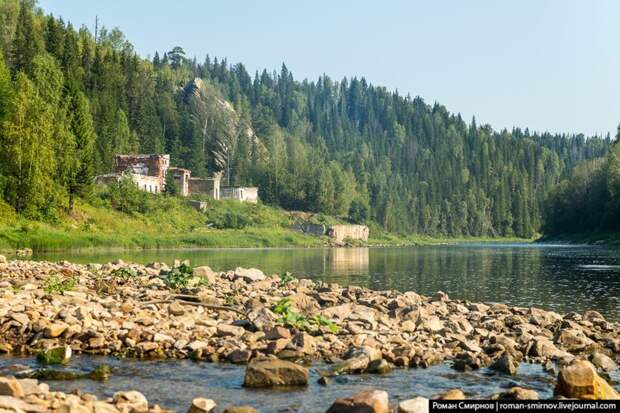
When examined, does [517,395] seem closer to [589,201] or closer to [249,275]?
[249,275]

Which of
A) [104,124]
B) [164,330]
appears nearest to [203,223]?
[104,124]

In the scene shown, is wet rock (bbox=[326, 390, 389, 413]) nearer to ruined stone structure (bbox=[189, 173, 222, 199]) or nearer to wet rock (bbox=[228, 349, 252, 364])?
wet rock (bbox=[228, 349, 252, 364])

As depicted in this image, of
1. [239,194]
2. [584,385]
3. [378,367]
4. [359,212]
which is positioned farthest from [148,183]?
[584,385]

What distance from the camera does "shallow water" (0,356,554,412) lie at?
558 inches

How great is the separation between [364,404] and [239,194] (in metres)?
134

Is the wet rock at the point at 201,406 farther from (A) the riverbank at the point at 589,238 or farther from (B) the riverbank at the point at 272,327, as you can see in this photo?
(A) the riverbank at the point at 589,238

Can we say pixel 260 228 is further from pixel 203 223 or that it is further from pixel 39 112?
pixel 39 112

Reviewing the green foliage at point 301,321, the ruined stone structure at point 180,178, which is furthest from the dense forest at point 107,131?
the green foliage at point 301,321

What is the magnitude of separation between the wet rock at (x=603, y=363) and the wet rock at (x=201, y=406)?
11.0 metres

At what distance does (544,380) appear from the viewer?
16.5 m

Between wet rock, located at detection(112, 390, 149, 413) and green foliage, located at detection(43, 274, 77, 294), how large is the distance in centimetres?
1343

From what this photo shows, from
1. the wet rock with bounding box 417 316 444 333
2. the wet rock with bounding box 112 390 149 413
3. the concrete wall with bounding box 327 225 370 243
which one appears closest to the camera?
the wet rock with bounding box 112 390 149 413

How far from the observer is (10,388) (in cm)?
1211

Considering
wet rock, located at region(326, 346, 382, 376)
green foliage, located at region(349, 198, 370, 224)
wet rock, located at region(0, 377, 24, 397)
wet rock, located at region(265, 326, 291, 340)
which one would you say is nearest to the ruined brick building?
green foliage, located at region(349, 198, 370, 224)
